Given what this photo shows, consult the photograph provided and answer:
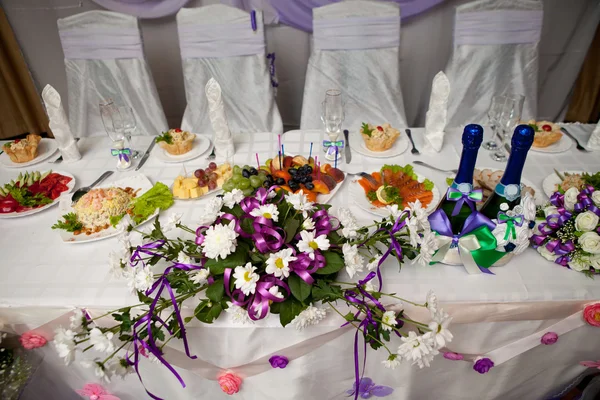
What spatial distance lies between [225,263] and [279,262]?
0.40ft

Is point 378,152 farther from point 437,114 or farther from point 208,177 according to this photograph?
point 208,177

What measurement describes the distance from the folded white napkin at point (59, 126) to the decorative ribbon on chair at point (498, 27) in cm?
183

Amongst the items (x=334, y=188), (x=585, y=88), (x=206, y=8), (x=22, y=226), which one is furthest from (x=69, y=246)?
(x=585, y=88)

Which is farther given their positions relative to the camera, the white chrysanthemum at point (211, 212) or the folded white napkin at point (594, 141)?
the folded white napkin at point (594, 141)

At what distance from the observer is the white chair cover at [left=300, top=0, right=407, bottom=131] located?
2.03 meters

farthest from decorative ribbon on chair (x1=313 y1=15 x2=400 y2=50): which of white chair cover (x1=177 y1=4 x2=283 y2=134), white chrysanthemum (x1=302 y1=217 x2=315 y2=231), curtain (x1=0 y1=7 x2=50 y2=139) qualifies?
curtain (x1=0 y1=7 x2=50 y2=139)

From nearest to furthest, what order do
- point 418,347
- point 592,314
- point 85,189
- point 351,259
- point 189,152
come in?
point 418,347
point 351,259
point 592,314
point 85,189
point 189,152

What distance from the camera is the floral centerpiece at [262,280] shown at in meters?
0.79

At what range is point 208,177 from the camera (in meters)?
1.31

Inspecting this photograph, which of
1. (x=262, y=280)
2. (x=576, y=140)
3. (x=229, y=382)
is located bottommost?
(x=229, y=382)

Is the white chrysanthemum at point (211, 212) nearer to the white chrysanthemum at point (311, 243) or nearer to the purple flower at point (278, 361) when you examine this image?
the white chrysanthemum at point (311, 243)

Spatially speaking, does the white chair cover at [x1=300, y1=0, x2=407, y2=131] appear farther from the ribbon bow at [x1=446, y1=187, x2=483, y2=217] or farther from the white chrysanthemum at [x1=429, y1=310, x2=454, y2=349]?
the white chrysanthemum at [x1=429, y1=310, x2=454, y2=349]

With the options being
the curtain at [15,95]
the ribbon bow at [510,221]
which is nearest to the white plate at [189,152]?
the ribbon bow at [510,221]

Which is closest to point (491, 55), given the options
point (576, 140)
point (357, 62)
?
point (357, 62)
